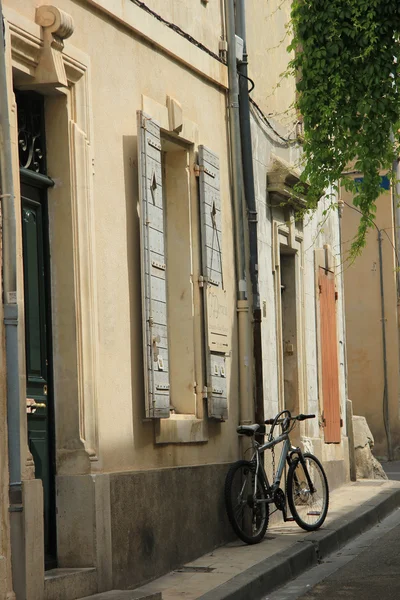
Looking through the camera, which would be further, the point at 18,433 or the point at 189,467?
the point at 189,467

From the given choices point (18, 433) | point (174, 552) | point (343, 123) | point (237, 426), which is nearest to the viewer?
point (18, 433)

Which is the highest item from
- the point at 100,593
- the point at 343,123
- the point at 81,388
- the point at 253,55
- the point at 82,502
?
the point at 253,55

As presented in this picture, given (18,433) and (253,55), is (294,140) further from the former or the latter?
(18,433)

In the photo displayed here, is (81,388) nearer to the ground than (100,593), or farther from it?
farther from it

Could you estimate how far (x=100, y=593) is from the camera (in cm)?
793

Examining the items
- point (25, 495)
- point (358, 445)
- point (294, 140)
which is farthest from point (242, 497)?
point (358, 445)

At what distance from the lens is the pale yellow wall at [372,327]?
24672mm

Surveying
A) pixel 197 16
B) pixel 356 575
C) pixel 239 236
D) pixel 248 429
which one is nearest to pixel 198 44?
pixel 197 16

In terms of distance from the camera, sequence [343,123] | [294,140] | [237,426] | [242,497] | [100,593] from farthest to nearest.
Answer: [294,140], [343,123], [237,426], [242,497], [100,593]

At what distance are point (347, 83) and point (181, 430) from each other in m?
4.50

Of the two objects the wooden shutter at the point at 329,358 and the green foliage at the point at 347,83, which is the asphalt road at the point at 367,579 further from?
the wooden shutter at the point at 329,358

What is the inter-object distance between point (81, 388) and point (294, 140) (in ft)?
23.9

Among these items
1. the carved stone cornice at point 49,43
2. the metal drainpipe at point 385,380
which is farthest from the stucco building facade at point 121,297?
the metal drainpipe at point 385,380

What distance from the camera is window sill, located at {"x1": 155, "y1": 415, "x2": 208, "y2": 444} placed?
376 inches
